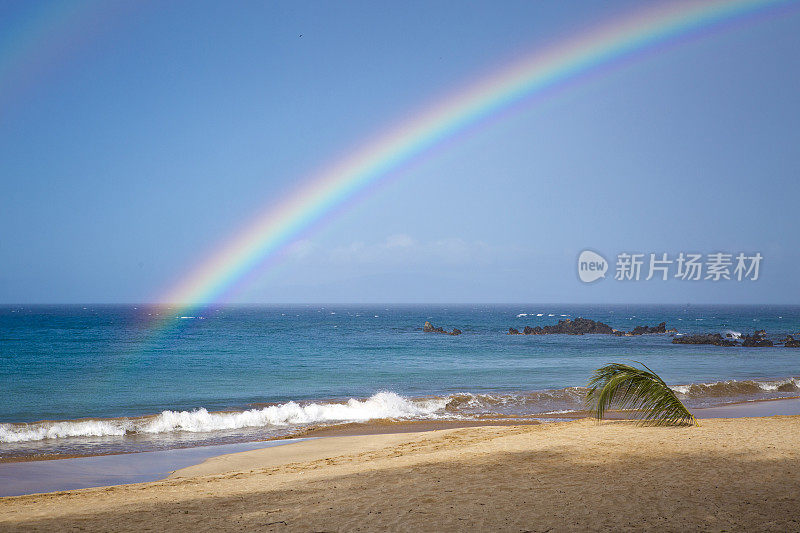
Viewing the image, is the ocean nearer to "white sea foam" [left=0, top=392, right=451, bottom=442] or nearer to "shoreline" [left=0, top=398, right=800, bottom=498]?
"white sea foam" [left=0, top=392, right=451, bottom=442]

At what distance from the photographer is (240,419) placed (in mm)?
19594

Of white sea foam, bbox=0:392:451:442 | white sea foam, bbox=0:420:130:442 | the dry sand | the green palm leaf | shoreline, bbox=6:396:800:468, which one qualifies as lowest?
white sea foam, bbox=0:420:130:442

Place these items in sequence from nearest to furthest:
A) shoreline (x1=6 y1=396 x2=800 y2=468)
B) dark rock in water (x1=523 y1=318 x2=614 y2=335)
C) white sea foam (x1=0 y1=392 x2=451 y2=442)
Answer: shoreline (x1=6 y1=396 x2=800 y2=468) < white sea foam (x1=0 y1=392 x2=451 y2=442) < dark rock in water (x1=523 y1=318 x2=614 y2=335)

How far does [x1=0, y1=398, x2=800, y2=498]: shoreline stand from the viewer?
1183cm

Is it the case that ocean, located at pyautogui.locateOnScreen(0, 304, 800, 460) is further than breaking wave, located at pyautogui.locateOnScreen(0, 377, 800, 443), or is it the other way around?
ocean, located at pyautogui.locateOnScreen(0, 304, 800, 460)

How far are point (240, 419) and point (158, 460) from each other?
565cm

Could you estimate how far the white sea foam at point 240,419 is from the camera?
17720 millimetres

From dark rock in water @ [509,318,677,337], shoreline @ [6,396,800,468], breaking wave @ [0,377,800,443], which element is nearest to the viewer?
shoreline @ [6,396,800,468]

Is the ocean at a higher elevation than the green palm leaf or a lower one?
lower

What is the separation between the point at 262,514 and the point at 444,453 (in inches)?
190

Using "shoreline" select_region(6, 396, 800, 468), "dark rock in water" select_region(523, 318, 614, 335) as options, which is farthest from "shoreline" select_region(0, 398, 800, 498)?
"dark rock in water" select_region(523, 318, 614, 335)

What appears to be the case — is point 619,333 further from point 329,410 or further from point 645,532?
point 645,532

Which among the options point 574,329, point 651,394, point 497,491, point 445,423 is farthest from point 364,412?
point 574,329

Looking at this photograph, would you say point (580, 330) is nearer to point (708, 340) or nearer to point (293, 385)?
point (708, 340)
